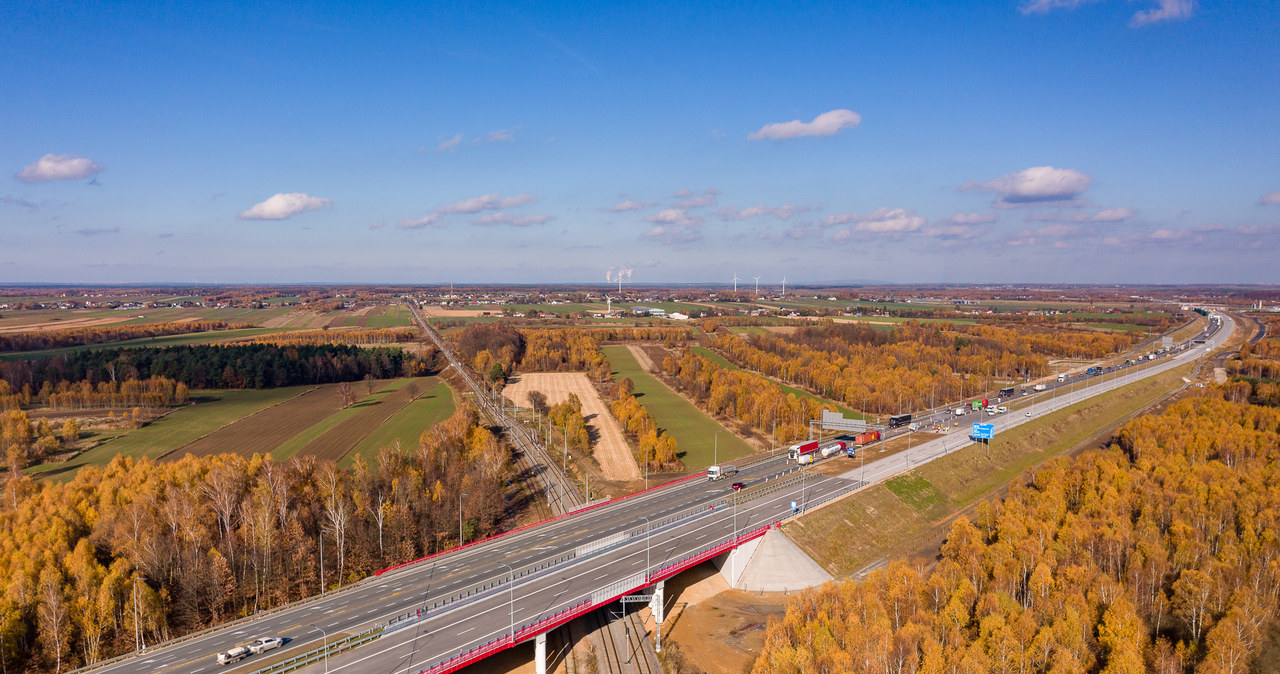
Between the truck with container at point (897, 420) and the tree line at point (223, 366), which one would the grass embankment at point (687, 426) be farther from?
the tree line at point (223, 366)

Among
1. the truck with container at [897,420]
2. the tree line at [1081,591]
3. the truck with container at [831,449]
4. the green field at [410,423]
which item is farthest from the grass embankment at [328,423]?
the truck with container at [897,420]

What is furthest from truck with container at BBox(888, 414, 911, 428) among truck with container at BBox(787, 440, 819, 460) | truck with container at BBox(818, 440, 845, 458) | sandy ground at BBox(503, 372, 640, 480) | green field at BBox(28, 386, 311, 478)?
green field at BBox(28, 386, 311, 478)

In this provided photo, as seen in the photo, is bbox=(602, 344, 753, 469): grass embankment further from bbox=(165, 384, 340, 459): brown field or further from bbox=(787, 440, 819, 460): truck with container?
bbox=(165, 384, 340, 459): brown field

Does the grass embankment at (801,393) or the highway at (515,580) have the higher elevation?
the grass embankment at (801,393)

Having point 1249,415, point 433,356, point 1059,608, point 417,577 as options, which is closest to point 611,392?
point 433,356

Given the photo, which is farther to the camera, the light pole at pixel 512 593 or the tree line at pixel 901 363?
the tree line at pixel 901 363

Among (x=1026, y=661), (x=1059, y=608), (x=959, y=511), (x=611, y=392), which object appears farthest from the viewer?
(x=611, y=392)

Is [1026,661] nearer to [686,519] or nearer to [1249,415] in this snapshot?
[686,519]
